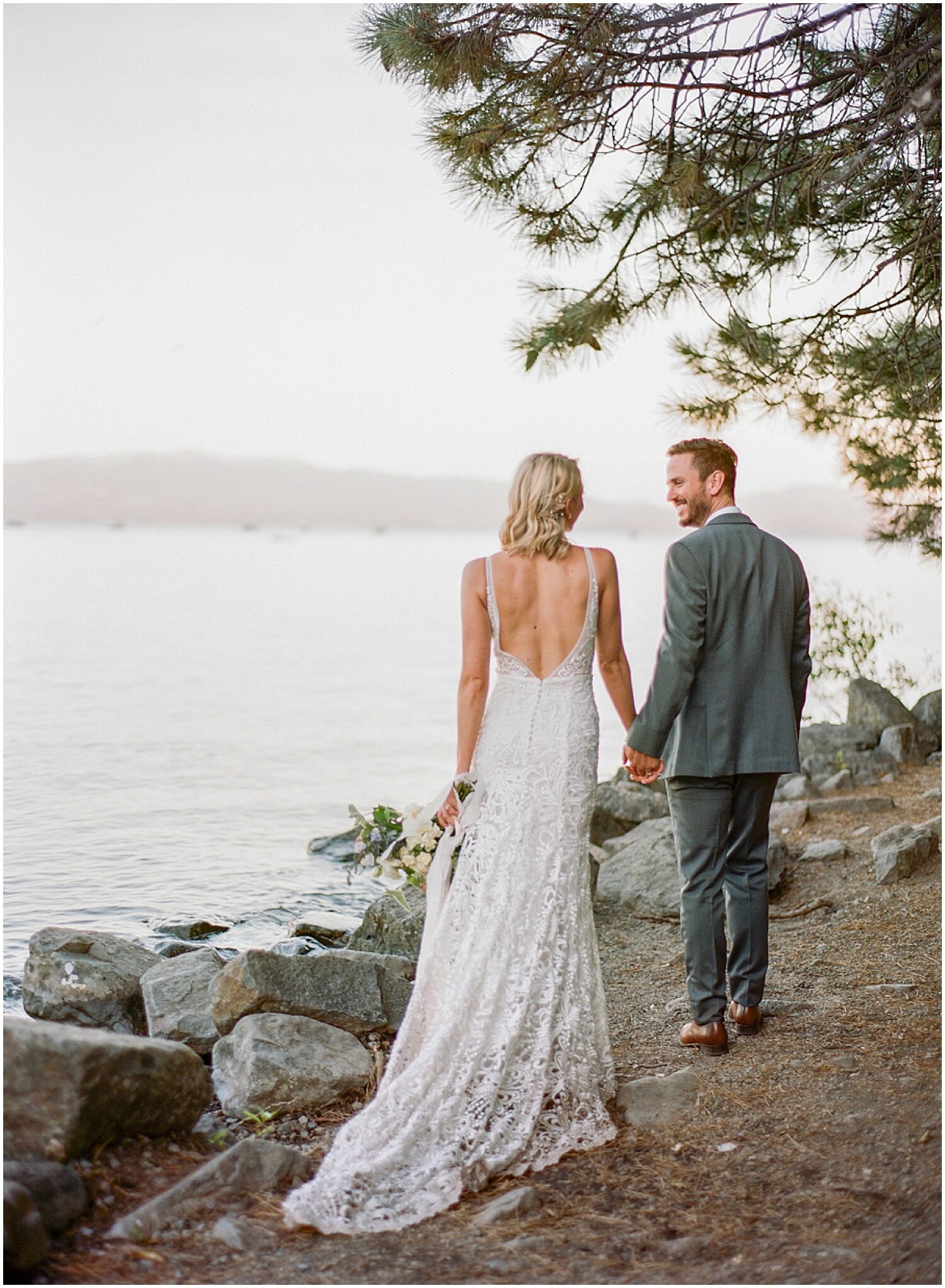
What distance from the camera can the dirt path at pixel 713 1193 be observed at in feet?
8.98

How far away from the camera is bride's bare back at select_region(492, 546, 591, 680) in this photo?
3.68 meters

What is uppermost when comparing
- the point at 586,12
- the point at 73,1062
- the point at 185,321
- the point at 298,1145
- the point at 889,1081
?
the point at 185,321

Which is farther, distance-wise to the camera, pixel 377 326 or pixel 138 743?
pixel 377 326

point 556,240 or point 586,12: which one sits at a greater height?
point 586,12

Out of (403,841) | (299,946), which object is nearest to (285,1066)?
(403,841)

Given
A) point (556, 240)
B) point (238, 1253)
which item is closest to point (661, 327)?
point (556, 240)

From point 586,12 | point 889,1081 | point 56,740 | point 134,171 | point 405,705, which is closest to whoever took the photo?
point 889,1081

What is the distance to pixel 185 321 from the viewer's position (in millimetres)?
43969

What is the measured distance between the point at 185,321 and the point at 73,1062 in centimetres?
4424

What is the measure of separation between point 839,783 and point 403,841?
594 cm

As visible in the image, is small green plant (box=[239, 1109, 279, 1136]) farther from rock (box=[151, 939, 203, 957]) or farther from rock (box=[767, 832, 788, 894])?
rock (box=[767, 832, 788, 894])

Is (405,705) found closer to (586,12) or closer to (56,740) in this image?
(56,740)

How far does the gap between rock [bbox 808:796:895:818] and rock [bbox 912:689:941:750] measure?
2.24m

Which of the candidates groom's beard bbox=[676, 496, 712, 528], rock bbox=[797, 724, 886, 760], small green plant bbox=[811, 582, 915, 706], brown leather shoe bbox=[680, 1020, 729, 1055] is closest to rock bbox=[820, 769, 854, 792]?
rock bbox=[797, 724, 886, 760]
